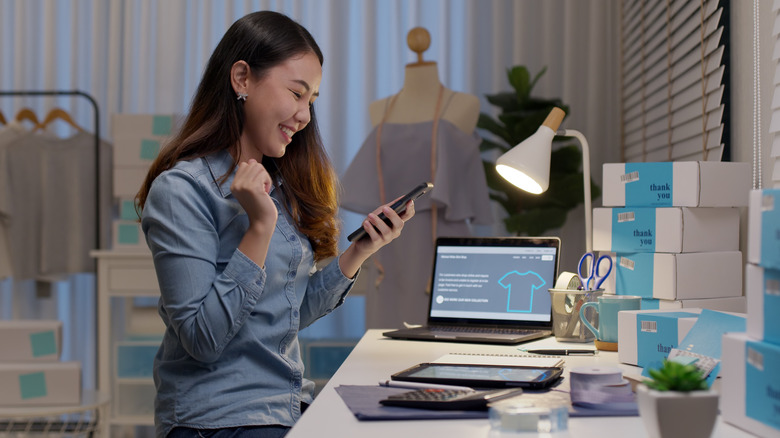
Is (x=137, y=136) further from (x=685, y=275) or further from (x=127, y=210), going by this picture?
(x=685, y=275)

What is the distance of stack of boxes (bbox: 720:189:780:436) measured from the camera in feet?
2.77

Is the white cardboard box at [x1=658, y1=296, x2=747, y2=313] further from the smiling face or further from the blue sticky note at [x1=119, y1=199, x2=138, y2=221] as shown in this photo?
the blue sticky note at [x1=119, y1=199, x2=138, y2=221]

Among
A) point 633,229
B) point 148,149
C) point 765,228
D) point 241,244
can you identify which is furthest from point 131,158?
point 765,228

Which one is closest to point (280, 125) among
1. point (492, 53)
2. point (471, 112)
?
point (471, 112)

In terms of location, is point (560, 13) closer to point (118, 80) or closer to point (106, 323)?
point (118, 80)

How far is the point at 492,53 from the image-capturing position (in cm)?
360

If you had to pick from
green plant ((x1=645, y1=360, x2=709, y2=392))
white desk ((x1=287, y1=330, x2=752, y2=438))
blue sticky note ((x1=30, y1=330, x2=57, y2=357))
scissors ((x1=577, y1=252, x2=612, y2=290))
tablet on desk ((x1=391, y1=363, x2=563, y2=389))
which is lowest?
blue sticky note ((x1=30, y1=330, x2=57, y2=357))

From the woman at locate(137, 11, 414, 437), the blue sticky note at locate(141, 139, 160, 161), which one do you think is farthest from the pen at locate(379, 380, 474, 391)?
the blue sticky note at locate(141, 139, 160, 161)

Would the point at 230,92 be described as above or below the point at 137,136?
below

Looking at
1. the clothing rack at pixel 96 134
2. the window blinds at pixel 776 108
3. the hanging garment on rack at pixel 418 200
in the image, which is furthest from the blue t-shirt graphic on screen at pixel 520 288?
the clothing rack at pixel 96 134

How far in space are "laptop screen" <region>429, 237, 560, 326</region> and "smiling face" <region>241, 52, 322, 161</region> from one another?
0.65 meters

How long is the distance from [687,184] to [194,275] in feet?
3.10

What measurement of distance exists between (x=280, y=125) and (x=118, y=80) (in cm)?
263

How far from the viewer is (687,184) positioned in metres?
1.51
